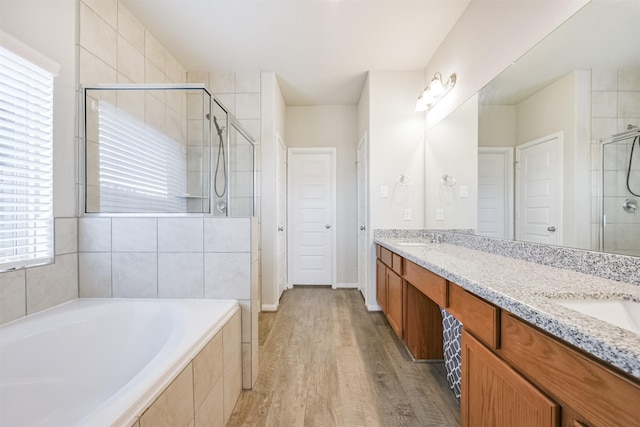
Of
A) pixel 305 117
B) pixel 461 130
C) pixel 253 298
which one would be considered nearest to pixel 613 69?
pixel 461 130

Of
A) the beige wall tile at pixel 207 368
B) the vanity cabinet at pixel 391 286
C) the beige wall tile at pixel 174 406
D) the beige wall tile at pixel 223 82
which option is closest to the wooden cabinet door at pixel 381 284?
the vanity cabinet at pixel 391 286

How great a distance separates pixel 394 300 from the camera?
206 centimetres

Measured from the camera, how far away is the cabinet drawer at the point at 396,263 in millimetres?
1906

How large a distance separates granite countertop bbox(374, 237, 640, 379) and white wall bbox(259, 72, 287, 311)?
175 centimetres

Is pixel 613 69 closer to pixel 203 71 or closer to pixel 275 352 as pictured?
pixel 275 352

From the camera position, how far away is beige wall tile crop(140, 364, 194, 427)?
2.34 feet

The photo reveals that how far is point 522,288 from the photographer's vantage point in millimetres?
831

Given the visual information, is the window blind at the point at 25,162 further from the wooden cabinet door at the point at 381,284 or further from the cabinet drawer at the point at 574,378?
the wooden cabinet door at the point at 381,284

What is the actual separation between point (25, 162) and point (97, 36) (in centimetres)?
101

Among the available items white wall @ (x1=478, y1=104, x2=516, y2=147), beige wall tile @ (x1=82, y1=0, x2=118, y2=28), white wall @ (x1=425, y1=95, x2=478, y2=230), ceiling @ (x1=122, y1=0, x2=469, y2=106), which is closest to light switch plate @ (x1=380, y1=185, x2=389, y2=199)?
white wall @ (x1=425, y1=95, x2=478, y2=230)

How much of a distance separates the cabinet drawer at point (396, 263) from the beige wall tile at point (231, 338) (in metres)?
Answer: 1.18

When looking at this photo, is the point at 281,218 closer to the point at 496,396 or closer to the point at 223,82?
the point at 223,82

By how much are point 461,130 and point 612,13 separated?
109cm

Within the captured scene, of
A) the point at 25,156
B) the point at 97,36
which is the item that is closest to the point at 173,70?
the point at 97,36
